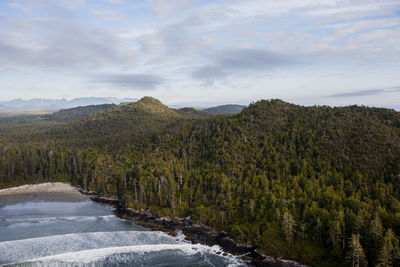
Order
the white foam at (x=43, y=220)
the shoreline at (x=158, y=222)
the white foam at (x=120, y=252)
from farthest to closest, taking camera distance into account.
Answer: the white foam at (x=43, y=220) → the shoreline at (x=158, y=222) → the white foam at (x=120, y=252)

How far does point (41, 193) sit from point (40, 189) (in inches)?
246

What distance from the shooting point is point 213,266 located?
6644 cm

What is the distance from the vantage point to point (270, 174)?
354 feet

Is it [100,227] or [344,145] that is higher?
[344,145]

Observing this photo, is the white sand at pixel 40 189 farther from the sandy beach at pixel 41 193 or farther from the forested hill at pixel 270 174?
the forested hill at pixel 270 174

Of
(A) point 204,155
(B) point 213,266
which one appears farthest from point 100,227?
(A) point 204,155

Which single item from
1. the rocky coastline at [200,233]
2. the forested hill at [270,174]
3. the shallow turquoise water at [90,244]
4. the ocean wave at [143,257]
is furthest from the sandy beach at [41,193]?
the ocean wave at [143,257]

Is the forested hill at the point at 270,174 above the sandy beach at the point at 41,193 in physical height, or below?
above

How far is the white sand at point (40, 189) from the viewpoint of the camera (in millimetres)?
132725

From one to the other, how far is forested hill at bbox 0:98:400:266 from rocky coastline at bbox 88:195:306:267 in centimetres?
254

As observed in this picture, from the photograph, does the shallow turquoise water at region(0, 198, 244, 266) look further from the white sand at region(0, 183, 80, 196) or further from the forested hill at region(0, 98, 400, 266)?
the white sand at region(0, 183, 80, 196)

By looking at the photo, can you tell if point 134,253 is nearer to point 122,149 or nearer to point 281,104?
point 122,149

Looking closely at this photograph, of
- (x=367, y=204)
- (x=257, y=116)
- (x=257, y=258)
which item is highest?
(x=257, y=116)

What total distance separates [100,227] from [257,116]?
332 ft
